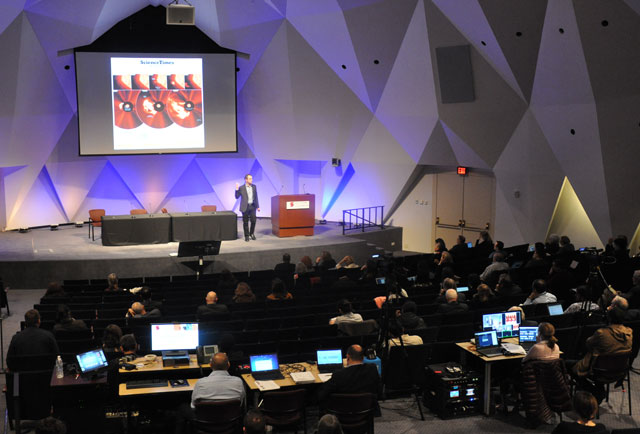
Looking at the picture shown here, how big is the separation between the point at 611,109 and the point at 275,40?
9.58 metres

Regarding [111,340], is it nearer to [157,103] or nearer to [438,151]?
[157,103]

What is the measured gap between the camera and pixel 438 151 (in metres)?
18.2

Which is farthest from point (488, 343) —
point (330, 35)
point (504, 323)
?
point (330, 35)

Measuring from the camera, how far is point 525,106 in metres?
15.1

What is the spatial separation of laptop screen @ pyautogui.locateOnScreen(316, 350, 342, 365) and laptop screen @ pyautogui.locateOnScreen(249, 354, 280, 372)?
0.49 metres

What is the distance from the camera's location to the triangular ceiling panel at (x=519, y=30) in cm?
1277

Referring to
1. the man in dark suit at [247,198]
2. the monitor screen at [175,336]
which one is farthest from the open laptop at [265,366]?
the man in dark suit at [247,198]

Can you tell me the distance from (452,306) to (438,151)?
30.7 ft

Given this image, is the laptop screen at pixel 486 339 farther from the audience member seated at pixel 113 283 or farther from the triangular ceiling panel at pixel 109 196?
the triangular ceiling panel at pixel 109 196

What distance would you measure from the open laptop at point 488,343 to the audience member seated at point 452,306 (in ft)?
4.37

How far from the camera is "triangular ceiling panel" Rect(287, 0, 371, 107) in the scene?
672 inches

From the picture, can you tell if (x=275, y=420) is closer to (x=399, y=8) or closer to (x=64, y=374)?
(x=64, y=374)

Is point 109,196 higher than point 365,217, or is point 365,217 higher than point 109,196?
point 109,196

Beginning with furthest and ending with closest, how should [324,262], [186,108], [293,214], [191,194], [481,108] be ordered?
[191,194], [186,108], [293,214], [481,108], [324,262]
